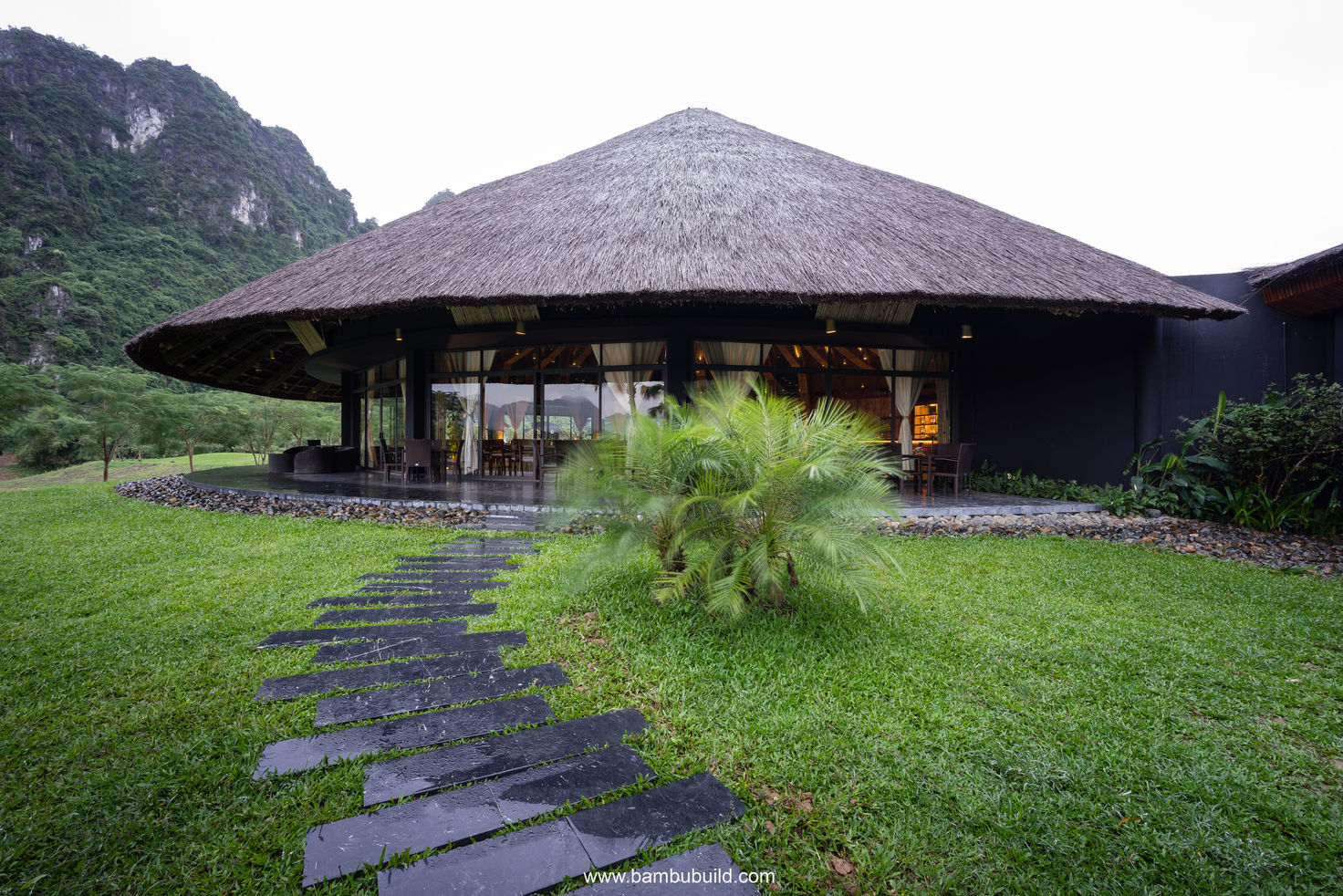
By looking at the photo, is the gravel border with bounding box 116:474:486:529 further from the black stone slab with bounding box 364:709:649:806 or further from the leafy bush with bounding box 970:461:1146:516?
the leafy bush with bounding box 970:461:1146:516

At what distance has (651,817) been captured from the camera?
1.47m

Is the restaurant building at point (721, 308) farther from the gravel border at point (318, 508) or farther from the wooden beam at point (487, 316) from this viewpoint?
the gravel border at point (318, 508)

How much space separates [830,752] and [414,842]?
1245mm

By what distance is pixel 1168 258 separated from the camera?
50844mm

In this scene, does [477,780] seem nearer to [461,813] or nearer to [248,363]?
[461,813]

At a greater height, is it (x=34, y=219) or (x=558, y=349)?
(x=34, y=219)

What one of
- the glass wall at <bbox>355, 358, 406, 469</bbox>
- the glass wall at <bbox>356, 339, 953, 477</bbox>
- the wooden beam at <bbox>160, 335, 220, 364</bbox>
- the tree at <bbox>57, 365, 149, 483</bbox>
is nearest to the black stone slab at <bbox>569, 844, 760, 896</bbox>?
the glass wall at <bbox>356, 339, 953, 477</bbox>

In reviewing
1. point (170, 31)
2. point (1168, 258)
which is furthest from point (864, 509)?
point (170, 31)

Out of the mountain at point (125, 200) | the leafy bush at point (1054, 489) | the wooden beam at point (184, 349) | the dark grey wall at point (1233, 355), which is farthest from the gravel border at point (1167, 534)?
the mountain at point (125, 200)

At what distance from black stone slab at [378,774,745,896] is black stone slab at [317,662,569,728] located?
2.68 ft

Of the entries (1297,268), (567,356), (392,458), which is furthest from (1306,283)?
(392,458)

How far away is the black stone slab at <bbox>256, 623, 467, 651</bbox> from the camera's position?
8.74 feet

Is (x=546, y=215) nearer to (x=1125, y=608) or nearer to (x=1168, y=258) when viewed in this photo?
(x=1125, y=608)

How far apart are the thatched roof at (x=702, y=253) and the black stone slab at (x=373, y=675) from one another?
465 centimetres
